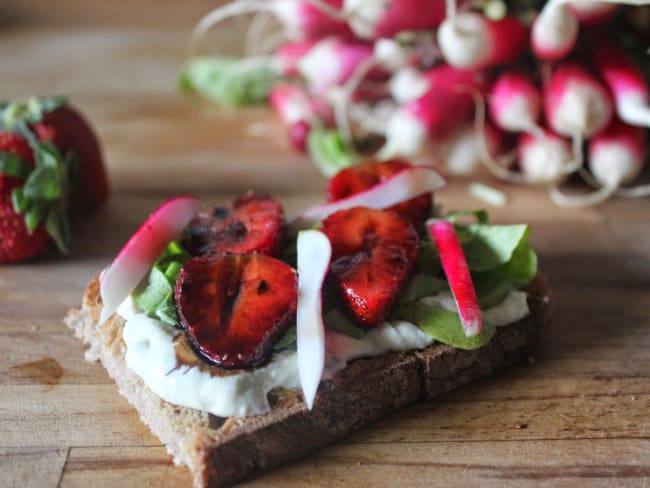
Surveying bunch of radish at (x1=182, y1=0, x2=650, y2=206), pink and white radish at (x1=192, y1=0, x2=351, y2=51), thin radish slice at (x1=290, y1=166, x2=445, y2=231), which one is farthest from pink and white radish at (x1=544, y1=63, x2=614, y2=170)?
pink and white radish at (x1=192, y1=0, x2=351, y2=51)

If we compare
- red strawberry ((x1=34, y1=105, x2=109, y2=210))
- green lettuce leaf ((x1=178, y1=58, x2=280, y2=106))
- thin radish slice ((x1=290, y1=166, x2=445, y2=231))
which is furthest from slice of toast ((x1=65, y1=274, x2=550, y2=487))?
green lettuce leaf ((x1=178, y1=58, x2=280, y2=106))

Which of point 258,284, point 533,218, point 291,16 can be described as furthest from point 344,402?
point 291,16

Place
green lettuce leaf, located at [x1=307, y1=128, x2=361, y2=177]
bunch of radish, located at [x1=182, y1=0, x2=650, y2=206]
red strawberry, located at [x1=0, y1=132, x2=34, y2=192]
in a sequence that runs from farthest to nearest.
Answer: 1. green lettuce leaf, located at [x1=307, y1=128, x2=361, y2=177]
2. bunch of radish, located at [x1=182, y1=0, x2=650, y2=206]
3. red strawberry, located at [x1=0, y1=132, x2=34, y2=192]

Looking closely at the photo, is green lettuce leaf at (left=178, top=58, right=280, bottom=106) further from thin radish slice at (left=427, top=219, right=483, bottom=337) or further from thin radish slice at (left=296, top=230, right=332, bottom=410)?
thin radish slice at (left=296, top=230, right=332, bottom=410)

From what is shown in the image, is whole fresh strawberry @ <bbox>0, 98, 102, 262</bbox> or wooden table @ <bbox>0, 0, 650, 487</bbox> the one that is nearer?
wooden table @ <bbox>0, 0, 650, 487</bbox>

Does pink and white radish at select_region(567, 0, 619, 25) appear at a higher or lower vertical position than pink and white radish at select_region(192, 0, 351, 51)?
higher

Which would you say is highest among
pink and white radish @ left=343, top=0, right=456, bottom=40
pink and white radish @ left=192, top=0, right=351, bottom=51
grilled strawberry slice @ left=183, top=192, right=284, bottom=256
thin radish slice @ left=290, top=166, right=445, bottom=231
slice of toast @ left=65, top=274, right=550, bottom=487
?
pink and white radish @ left=343, top=0, right=456, bottom=40

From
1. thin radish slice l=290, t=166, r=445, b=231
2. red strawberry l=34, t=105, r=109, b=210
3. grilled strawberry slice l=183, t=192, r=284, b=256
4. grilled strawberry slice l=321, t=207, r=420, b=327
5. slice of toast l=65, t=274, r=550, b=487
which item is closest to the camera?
slice of toast l=65, t=274, r=550, b=487

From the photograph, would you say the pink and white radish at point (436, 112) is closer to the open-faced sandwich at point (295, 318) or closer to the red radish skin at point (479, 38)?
the red radish skin at point (479, 38)
